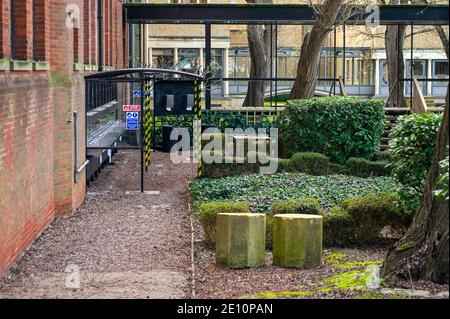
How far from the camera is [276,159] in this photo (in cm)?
2403

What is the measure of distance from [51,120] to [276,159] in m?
6.96

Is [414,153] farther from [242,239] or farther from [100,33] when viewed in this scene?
[100,33]

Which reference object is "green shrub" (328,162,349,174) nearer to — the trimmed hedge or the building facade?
the trimmed hedge

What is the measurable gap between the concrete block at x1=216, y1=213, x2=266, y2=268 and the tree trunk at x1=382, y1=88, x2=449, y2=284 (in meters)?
2.38

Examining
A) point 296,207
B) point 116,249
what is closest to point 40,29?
point 116,249

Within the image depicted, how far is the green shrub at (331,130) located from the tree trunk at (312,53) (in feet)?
11.1

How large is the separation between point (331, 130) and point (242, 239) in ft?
40.0

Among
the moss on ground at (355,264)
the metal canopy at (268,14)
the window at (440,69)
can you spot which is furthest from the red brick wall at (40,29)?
the window at (440,69)

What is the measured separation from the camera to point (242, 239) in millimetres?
13648

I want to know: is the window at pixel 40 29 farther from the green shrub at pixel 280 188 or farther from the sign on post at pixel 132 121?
the sign on post at pixel 132 121

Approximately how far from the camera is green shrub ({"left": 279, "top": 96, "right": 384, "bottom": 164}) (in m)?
25.4

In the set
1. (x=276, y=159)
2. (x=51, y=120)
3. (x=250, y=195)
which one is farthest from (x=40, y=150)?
(x=276, y=159)

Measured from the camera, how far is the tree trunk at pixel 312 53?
28.3 m

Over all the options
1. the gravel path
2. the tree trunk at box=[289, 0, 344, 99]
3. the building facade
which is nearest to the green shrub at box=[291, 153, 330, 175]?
the gravel path
